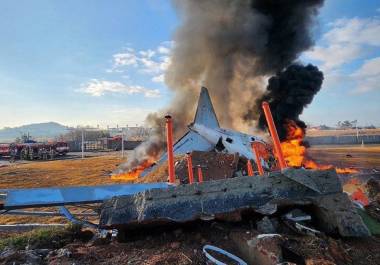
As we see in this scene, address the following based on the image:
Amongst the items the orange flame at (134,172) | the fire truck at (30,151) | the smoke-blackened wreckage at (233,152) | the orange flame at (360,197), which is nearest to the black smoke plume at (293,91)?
the smoke-blackened wreckage at (233,152)

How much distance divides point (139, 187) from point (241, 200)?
207 centimetres

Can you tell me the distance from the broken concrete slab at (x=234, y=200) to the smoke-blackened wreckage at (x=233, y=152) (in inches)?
0.6

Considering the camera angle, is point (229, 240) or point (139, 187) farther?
point (139, 187)

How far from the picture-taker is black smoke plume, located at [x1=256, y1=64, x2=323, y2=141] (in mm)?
23672

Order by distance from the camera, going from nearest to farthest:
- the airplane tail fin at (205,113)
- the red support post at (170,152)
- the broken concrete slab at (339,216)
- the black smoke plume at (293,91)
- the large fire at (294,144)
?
1. the broken concrete slab at (339,216)
2. the red support post at (170,152)
3. the airplane tail fin at (205,113)
4. the large fire at (294,144)
5. the black smoke plume at (293,91)

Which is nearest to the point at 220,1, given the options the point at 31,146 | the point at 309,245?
the point at 309,245

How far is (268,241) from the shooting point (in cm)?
409

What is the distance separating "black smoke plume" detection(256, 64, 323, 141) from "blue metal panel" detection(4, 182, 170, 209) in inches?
772

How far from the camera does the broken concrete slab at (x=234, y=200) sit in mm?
4750

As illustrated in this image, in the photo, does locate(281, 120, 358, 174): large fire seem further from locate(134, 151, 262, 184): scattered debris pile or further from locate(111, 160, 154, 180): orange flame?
locate(111, 160, 154, 180): orange flame

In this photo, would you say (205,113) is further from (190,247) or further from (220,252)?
(220,252)

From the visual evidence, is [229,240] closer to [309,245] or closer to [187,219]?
[187,219]

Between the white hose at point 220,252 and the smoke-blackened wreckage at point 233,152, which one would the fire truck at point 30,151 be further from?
the white hose at point 220,252

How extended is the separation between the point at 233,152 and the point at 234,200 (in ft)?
36.6
